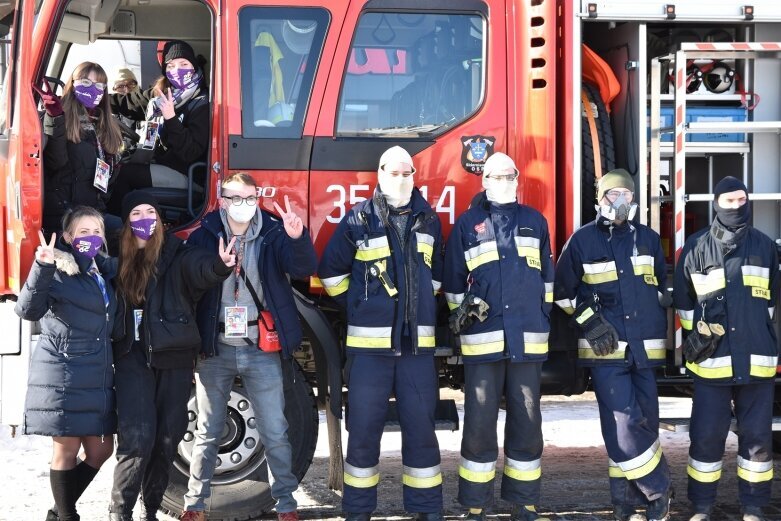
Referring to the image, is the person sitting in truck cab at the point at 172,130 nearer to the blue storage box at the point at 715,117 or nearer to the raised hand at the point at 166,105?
the raised hand at the point at 166,105

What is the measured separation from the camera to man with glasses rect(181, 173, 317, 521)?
4.89 m

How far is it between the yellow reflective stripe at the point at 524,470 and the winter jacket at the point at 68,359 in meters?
1.97

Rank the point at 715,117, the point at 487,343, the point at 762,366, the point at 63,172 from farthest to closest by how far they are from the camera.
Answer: the point at 715,117
the point at 762,366
the point at 487,343
the point at 63,172

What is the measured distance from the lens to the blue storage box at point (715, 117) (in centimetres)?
546

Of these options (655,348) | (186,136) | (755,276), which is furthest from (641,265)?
(186,136)

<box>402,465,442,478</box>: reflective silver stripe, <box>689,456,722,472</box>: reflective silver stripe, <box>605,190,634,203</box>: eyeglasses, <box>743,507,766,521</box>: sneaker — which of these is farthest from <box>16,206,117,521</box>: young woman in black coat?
<box>743,507,766,521</box>: sneaker

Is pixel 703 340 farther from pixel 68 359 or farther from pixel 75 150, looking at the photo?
pixel 75 150

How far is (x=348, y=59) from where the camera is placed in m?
5.08

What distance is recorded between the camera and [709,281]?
5.09 metres

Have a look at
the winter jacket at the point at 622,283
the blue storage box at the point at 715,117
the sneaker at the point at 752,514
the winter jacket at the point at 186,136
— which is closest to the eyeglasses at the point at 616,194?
the winter jacket at the point at 622,283

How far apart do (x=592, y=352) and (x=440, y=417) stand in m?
0.84

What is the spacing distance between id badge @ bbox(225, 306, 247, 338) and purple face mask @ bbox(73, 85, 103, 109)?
1.19 m

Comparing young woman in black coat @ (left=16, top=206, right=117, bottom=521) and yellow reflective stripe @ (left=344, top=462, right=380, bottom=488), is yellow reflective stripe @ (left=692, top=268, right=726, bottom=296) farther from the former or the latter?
young woman in black coat @ (left=16, top=206, right=117, bottom=521)

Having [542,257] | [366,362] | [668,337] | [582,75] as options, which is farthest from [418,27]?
[668,337]
